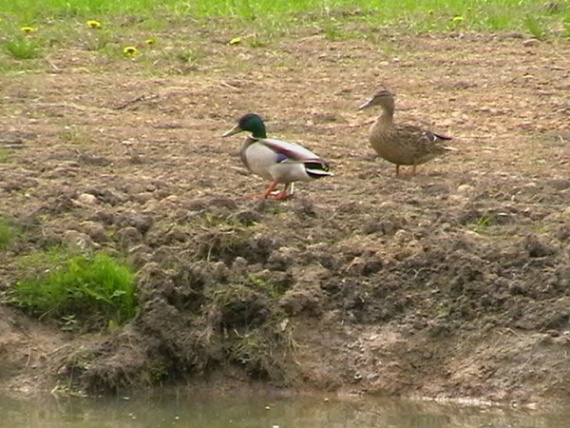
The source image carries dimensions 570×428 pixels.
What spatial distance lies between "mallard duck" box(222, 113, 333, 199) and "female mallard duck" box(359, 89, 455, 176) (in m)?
0.66

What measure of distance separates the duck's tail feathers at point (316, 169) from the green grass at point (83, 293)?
1.36m

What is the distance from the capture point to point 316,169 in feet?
37.0

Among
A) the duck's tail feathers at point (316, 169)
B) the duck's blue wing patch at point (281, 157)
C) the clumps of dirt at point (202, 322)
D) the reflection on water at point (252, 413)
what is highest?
the duck's blue wing patch at point (281, 157)

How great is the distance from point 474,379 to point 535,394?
344 mm

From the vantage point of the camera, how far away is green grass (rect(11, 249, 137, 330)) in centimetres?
1038

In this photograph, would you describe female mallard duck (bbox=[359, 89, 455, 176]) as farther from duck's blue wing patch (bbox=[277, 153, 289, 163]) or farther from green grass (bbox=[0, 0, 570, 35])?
green grass (bbox=[0, 0, 570, 35])

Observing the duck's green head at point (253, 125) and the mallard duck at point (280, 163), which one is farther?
the duck's green head at point (253, 125)

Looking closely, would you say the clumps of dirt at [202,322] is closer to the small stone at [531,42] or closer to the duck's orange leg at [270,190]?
the duck's orange leg at [270,190]

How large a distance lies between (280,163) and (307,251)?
66 centimetres

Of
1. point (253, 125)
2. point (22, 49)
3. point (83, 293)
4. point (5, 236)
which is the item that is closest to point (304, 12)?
point (22, 49)

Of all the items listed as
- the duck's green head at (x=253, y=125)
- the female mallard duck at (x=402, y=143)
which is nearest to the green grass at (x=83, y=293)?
the duck's green head at (x=253, y=125)

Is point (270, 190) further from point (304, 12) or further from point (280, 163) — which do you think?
point (304, 12)

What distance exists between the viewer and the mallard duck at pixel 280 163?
36.6 ft

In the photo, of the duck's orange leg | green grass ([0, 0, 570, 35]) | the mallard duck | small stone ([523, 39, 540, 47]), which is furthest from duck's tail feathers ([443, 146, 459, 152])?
green grass ([0, 0, 570, 35])
